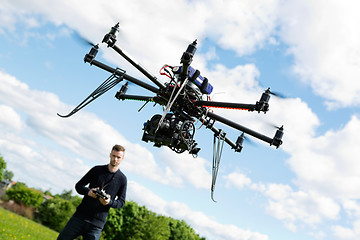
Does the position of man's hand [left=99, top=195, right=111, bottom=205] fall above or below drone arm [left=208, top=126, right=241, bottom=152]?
below

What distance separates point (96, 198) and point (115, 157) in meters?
0.78

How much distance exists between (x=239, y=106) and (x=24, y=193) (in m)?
91.4

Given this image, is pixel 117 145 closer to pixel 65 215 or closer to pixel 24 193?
pixel 65 215

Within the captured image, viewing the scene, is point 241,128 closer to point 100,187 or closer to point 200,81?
point 200,81

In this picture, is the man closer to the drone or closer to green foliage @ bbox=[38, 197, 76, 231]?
the drone

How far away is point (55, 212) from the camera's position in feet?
245

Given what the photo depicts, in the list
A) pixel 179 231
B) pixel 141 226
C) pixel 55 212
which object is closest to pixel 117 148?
pixel 141 226

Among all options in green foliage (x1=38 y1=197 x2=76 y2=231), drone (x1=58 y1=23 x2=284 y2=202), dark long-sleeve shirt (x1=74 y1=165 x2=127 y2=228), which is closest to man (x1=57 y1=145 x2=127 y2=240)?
dark long-sleeve shirt (x1=74 y1=165 x2=127 y2=228)

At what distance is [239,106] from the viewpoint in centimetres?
891

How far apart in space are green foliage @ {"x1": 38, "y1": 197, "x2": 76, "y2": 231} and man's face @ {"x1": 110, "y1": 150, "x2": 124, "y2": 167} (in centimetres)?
6815

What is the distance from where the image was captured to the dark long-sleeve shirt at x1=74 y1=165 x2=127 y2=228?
6316 mm

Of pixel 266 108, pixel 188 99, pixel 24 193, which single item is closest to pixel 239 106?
pixel 266 108

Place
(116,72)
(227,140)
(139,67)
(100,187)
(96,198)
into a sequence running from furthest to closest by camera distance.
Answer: (227,140), (116,72), (139,67), (100,187), (96,198)

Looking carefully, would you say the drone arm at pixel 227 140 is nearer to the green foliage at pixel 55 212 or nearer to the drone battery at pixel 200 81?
the drone battery at pixel 200 81
